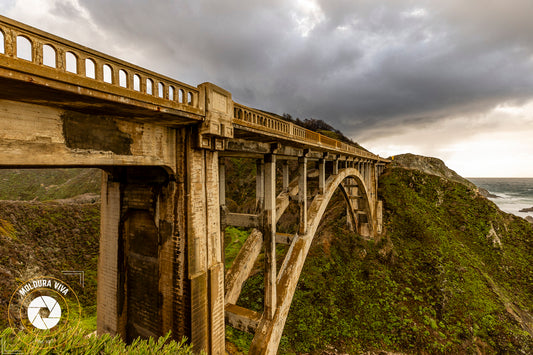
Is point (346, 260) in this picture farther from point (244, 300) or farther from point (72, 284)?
point (72, 284)

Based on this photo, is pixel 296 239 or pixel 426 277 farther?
pixel 426 277

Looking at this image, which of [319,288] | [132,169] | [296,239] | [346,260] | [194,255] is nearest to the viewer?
[194,255]

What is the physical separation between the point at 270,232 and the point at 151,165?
4599 mm

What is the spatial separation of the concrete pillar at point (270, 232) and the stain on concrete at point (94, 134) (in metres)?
4.57

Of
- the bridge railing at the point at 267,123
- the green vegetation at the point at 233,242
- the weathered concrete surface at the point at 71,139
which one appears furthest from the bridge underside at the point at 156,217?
the green vegetation at the point at 233,242

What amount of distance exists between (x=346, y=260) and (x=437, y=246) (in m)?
8.27

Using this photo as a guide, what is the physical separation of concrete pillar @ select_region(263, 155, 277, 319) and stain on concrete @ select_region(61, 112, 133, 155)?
457 centimetres

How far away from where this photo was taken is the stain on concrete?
3.51 meters

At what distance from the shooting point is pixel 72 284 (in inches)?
632

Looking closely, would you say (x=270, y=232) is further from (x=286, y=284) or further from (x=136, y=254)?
(x=136, y=254)

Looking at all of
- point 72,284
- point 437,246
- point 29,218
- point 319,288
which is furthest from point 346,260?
point 29,218

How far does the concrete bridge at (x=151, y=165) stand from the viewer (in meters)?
3.00

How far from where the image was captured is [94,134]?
3781mm

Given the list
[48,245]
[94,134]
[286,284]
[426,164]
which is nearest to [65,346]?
[94,134]
